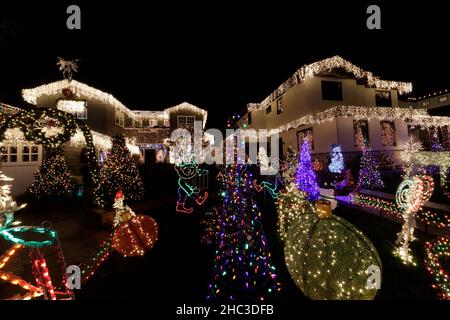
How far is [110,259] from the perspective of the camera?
16.0 ft

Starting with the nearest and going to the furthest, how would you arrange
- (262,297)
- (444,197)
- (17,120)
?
(262,297) → (17,120) → (444,197)

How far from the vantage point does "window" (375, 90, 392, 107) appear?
2008cm

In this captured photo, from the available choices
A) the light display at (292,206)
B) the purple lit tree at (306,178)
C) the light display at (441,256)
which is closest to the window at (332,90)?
the purple lit tree at (306,178)

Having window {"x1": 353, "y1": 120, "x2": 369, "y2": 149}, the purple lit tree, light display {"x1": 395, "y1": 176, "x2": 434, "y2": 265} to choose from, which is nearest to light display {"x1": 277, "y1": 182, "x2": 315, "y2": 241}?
the purple lit tree

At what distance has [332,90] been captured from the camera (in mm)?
18859

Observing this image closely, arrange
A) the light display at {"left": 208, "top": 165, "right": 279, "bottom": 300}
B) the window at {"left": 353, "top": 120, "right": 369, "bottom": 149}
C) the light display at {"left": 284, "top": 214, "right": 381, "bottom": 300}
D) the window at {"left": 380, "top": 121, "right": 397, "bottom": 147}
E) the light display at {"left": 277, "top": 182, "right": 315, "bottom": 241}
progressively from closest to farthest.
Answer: the light display at {"left": 284, "top": 214, "right": 381, "bottom": 300} < the light display at {"left": 208, "top": 165, "right": 279, "bottom": 300} < the light display at {"left": 277, "top": 182, "right": 315, "bottom": 241} < the window at {"left": 353, "top": 120, "right": 369, "bottom": 149} < the window at {"left": 380, "top": 121, "right": 397, "bottom": 147}

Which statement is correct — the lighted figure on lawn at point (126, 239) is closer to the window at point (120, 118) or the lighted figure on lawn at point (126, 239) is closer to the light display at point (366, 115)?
the light display at point (366, 115)

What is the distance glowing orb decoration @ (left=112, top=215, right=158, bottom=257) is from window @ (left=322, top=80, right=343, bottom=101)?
18664mm

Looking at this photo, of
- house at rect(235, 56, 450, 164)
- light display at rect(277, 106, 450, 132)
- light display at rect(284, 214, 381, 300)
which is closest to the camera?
light display at rect(284, 214, 381, 300)

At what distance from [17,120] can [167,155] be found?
21034 mm

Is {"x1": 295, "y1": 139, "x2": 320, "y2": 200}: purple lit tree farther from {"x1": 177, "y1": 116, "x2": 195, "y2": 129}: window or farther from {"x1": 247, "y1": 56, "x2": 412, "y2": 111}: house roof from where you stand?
{"x1": 177, "y1": 116, "x2": 195, "y2": 129}: window

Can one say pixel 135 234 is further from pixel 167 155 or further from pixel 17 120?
pixel 167 155

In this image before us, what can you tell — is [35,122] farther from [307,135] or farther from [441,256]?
[307,135]
